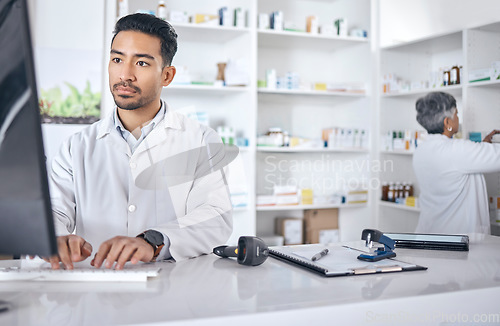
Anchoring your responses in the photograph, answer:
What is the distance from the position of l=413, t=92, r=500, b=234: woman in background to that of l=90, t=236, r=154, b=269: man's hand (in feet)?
7.34

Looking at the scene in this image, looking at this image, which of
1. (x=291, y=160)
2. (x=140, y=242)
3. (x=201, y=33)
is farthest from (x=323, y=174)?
(x=140, y=242)

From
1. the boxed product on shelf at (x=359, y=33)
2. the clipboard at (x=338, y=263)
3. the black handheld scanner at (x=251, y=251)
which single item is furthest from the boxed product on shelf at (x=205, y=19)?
the black handheld scanner at (x=251, y=251)

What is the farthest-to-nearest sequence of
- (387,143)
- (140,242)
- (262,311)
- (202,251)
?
(387,143) → (202,251) → (140,242) → (262,311)

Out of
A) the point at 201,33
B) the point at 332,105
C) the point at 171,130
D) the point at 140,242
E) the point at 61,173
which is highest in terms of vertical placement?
the point at 201,33

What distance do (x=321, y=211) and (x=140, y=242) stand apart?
10.1ft

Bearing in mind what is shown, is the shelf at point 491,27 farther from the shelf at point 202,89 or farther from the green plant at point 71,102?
the green plant at point 71,102

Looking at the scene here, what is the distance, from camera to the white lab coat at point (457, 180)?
284cm

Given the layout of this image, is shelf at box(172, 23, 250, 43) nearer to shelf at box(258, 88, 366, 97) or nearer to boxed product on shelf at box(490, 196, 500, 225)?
shelf at box(258, 88, 366, 97)

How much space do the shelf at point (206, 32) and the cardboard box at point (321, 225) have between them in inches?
62.4

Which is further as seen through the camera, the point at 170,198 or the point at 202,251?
the point at 170,198

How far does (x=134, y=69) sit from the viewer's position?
1707 millimetres

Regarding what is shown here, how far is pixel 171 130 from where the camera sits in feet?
5.88

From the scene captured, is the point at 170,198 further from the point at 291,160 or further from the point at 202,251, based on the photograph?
the point at 291,160

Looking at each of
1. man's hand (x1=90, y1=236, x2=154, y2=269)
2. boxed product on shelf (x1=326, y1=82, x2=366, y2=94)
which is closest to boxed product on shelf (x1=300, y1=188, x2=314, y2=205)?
boxed product on shelf (x1=326, y1=82, x2=366, y2=94)
